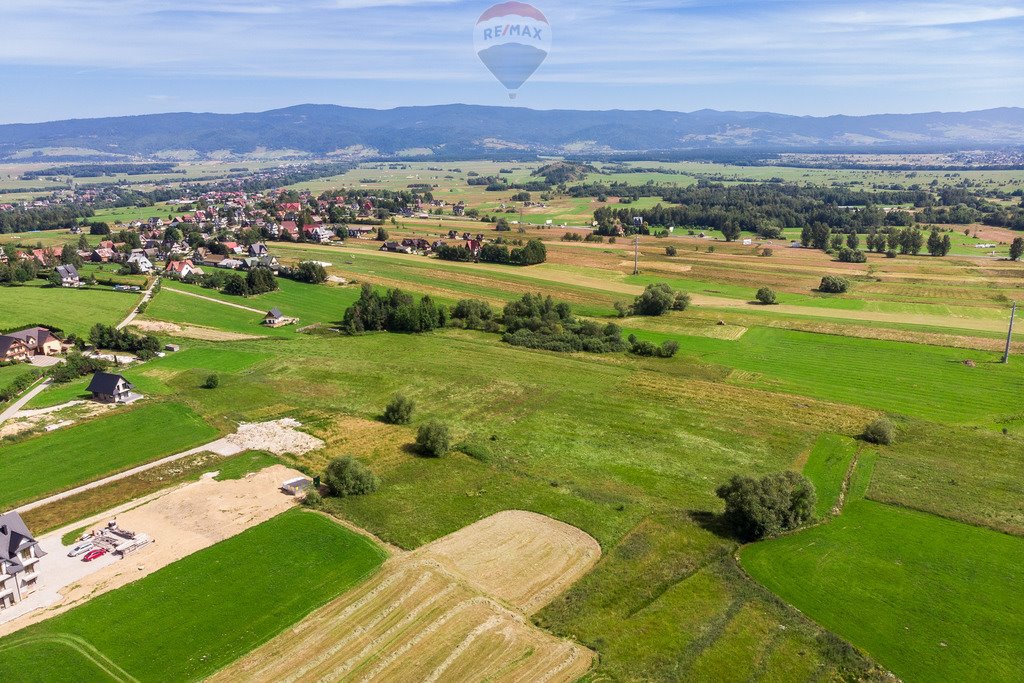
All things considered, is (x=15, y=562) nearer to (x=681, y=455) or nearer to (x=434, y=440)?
(x=434, y=440)

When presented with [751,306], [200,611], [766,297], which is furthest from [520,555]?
[766,297]

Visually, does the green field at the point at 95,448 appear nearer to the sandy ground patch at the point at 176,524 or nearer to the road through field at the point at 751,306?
the sandy ground patch at the point at 176,524

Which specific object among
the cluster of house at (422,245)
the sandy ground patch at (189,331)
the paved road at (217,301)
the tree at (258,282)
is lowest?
the sandy ground patch at (189,331)

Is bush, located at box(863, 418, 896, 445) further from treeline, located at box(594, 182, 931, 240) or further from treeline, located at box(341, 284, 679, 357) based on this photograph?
treeline, located at box(594, 182, 931, 240)

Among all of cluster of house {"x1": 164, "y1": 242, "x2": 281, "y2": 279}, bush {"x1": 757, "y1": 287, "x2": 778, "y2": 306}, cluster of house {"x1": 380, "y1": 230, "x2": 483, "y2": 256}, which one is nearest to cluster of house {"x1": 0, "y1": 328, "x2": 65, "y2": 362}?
cluster of house {"x1": 164, "y1": 242, "x2": 281, "y2": 279}

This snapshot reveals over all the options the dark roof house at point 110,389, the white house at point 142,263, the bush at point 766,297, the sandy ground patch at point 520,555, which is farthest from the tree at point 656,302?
the white house at point 142,263

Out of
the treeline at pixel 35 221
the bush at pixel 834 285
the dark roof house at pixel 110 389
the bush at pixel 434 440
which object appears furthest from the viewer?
the treeline at pixel 35 221
